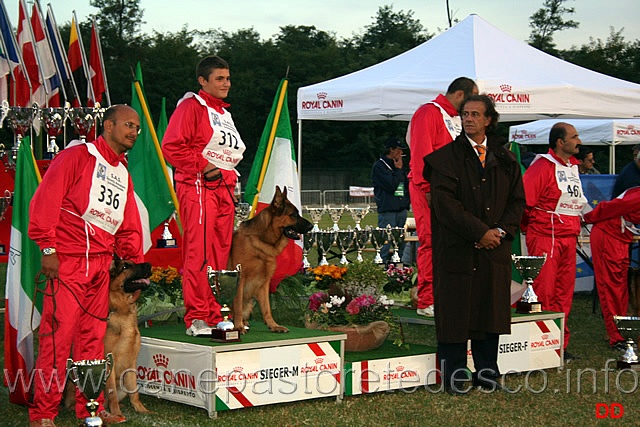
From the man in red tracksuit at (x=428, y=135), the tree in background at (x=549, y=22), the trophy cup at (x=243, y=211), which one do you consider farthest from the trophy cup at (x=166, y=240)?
the tree in background at (x=549, y=22)

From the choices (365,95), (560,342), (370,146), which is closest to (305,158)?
(370,146)

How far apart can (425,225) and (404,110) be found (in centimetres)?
291

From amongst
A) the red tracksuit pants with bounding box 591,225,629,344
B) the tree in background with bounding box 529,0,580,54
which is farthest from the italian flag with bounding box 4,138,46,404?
the tree in background with bounding box 529,0,580,54

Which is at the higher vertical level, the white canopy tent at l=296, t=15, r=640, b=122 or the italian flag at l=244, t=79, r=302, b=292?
the white canopy tent at l=296, t=15, r=640, b=122

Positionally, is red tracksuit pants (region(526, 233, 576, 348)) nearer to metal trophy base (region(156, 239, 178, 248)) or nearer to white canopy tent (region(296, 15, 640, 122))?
white canopy tent (region(296, 15, 640, 122))

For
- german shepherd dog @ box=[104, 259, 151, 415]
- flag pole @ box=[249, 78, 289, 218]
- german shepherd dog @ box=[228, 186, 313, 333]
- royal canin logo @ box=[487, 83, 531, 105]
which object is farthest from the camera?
royal canin logo @ box=[487, 83, 531, 105]

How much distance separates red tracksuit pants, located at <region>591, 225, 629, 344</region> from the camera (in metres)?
8.95

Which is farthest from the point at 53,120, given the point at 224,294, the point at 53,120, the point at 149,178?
the point at 224,294

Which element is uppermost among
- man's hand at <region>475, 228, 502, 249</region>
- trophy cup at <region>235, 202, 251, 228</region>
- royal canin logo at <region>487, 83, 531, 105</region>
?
royal canin logo at <region>487, 83, 531, 105</region>

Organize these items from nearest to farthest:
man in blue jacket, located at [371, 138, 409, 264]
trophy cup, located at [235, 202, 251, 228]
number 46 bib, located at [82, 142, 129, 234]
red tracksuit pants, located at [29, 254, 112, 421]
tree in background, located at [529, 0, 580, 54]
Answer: red tracksuit pants, located at [29, 254, 112, 421] → number 46 bib, located at [82, 142, 129, 234] → trophy cup, located at [235, 202, 251, 228] → man in blue jacket, located at [371, 138, 409, 264] → tree in background, located at [529, 0, 580, 54]

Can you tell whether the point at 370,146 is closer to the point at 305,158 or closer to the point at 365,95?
the point at 305,158

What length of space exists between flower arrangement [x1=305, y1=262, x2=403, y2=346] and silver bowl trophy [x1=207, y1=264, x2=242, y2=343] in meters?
1.12

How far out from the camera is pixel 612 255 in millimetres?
8961

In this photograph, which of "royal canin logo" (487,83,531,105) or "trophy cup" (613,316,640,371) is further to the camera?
"royal canin logo" (487,83,531,105)
